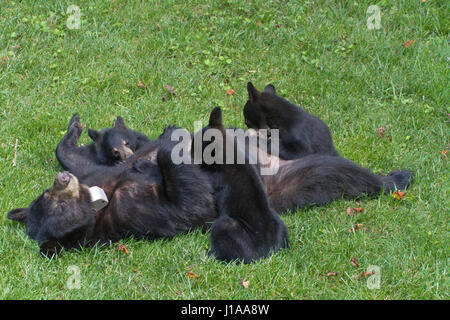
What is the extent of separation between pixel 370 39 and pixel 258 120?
2.68 m

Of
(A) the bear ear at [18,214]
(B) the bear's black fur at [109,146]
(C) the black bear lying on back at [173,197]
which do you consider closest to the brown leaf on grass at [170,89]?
(B) the bear's black fur at [109,146]

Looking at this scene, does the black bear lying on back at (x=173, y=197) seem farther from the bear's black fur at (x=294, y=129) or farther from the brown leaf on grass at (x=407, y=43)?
the brown leaf on grass at (x=407, y=43)

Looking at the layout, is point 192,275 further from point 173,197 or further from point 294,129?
point 294,129

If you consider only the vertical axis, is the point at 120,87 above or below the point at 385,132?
above

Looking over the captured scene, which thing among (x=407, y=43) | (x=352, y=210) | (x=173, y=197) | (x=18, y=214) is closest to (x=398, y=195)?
(x=352, y=210)

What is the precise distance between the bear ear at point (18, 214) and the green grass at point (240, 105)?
4.2 inches

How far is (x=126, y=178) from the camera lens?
539 centimetres

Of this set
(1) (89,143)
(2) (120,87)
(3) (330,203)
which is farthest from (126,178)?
(2) (120,87)

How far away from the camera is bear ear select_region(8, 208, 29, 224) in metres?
5.21

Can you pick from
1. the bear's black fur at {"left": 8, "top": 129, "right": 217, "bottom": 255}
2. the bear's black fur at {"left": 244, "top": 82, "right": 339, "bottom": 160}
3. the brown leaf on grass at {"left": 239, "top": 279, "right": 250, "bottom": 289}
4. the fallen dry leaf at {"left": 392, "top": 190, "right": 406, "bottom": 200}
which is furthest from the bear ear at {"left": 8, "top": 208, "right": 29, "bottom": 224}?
the fallen dry leaf at {"left": 392, "top": 190, "right": 406, "bottom": 200}

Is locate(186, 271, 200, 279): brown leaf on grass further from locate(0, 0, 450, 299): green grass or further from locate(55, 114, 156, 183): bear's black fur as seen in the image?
locate(55, 114, 156, 183): bear's black fur

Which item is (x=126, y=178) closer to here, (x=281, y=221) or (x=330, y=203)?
(x=281, y=221)

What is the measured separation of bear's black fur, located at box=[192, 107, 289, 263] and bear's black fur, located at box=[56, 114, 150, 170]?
1.07m

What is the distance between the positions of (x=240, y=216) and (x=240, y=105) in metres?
2.56
